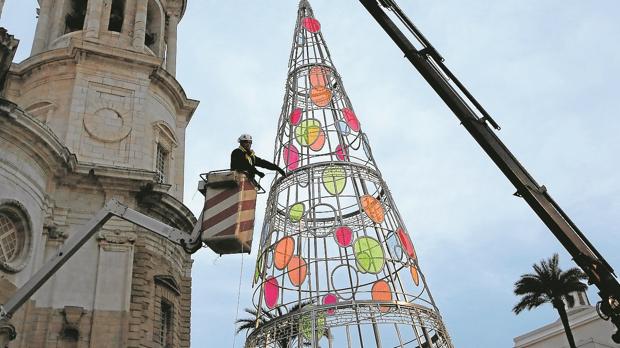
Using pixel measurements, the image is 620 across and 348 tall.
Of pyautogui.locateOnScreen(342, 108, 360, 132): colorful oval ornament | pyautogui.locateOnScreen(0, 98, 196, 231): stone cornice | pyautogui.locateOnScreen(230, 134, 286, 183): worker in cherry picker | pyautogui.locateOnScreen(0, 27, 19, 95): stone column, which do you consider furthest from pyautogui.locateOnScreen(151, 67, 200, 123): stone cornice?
pyautogui.locateOnScreen(230, 134, 286, 183): worker in cherry picker

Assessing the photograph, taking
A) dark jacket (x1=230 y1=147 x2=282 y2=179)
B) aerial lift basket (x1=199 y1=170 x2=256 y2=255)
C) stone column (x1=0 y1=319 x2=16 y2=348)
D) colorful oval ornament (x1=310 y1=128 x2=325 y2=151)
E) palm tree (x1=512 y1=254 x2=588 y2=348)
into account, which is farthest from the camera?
palm tree (x1=512 y1=254 x2=588 y2=348)

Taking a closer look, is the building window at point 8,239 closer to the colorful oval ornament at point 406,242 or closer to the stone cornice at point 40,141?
the stone cornice at point 40,141

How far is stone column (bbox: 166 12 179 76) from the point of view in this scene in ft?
105

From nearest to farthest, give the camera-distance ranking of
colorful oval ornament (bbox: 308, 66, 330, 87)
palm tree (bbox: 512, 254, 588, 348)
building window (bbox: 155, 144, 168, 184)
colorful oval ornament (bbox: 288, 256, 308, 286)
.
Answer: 1. colorful oval ornament (bbox: 288, 256, 308, 286)
2. colorful oval ornament (bbox: 308, 66, 330, 87)
3. building window (bbox: 155, 144, 168, 184)
4. palm tree (bbox: 512, 254, 588, 348)

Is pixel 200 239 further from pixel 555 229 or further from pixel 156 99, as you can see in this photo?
pixel 156 99

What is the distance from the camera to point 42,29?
30188mm

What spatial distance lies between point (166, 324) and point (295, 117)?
1089cm

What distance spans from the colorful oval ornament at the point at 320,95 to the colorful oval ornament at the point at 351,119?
0.61 meters

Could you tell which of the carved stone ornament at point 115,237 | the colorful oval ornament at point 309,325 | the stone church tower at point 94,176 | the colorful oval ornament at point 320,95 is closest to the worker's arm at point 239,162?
the colorful oval ornament at point 309,325

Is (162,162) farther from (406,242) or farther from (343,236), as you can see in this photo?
(406,242)

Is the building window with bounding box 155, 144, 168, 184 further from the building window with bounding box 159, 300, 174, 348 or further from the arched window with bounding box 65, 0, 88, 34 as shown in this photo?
the arched window with bounding box 65, 0, 88, 34

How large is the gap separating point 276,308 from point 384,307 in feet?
8.53

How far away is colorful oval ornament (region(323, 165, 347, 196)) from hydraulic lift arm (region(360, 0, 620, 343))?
4305 mm

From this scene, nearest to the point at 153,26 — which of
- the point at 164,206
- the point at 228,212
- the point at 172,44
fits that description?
the point at 172,44
